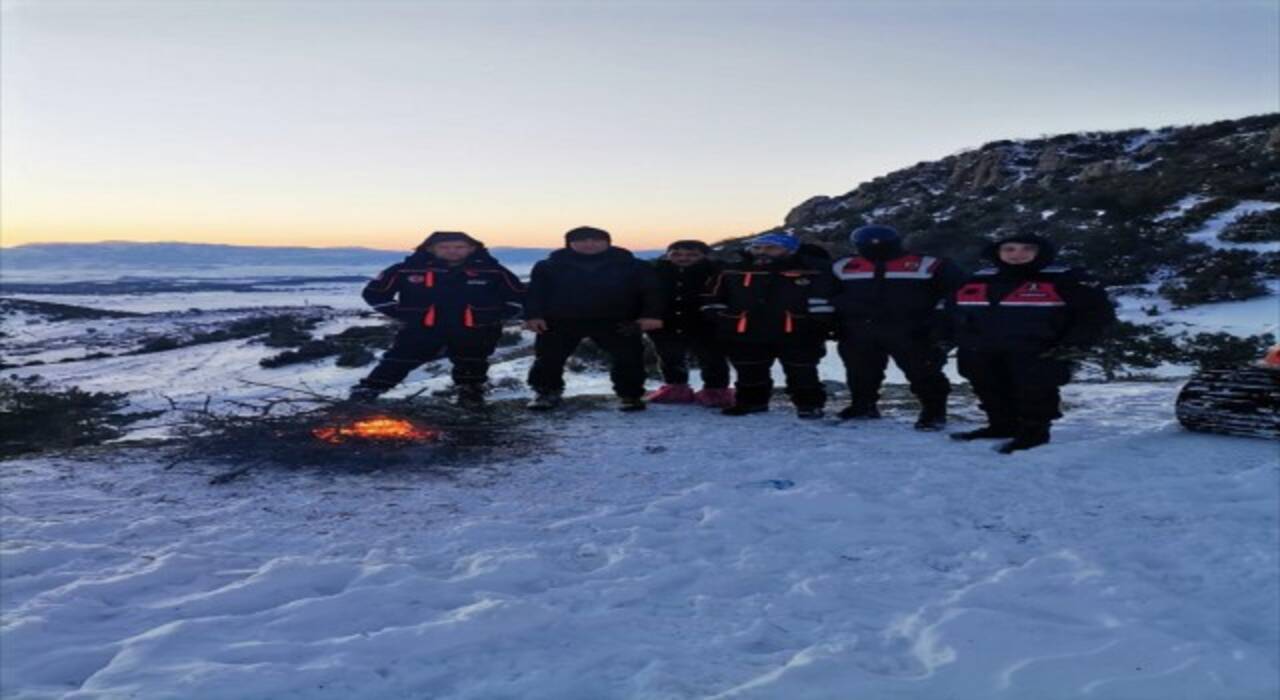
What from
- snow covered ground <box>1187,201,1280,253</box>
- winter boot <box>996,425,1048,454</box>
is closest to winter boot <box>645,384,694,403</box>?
winter boot <box>996,425,1048,454</box>

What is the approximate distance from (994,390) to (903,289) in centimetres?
113

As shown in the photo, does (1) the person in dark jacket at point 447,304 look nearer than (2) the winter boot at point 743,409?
No

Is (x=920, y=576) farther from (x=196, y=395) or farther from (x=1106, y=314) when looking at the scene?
(x=196, y=395)

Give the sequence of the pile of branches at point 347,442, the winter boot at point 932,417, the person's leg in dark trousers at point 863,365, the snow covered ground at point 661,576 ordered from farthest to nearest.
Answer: the person's leg in dark trousers at point 863,365 → the winter boot at point 932,417 → the pile of branches at point 347,442 → the snow covered ground at point 661,576

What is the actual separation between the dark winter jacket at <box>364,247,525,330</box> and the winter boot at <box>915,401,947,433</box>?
3.92 metres

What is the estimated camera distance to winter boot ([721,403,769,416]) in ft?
27.5

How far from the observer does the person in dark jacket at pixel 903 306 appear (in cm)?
765

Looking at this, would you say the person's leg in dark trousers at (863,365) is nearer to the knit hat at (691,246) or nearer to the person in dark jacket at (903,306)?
the person in dark jacket at (903,306)

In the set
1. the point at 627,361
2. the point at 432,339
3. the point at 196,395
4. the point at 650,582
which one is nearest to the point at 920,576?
the point at 650,582

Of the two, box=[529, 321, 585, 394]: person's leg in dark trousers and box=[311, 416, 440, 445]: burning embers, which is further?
box=[529, 321, 585, 394]: person's leg in dark trousers

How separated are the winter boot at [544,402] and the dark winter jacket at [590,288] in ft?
2.53

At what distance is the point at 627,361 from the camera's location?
862 centimetres

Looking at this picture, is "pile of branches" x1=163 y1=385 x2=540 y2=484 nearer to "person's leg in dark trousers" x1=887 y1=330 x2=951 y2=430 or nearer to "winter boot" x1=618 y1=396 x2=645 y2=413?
"winter boot" x1=618 y1=396 x2=645 y2=413

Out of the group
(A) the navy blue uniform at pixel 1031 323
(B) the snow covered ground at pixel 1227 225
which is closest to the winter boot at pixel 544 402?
(A) the navy blue uniform at pixel 1031 323
